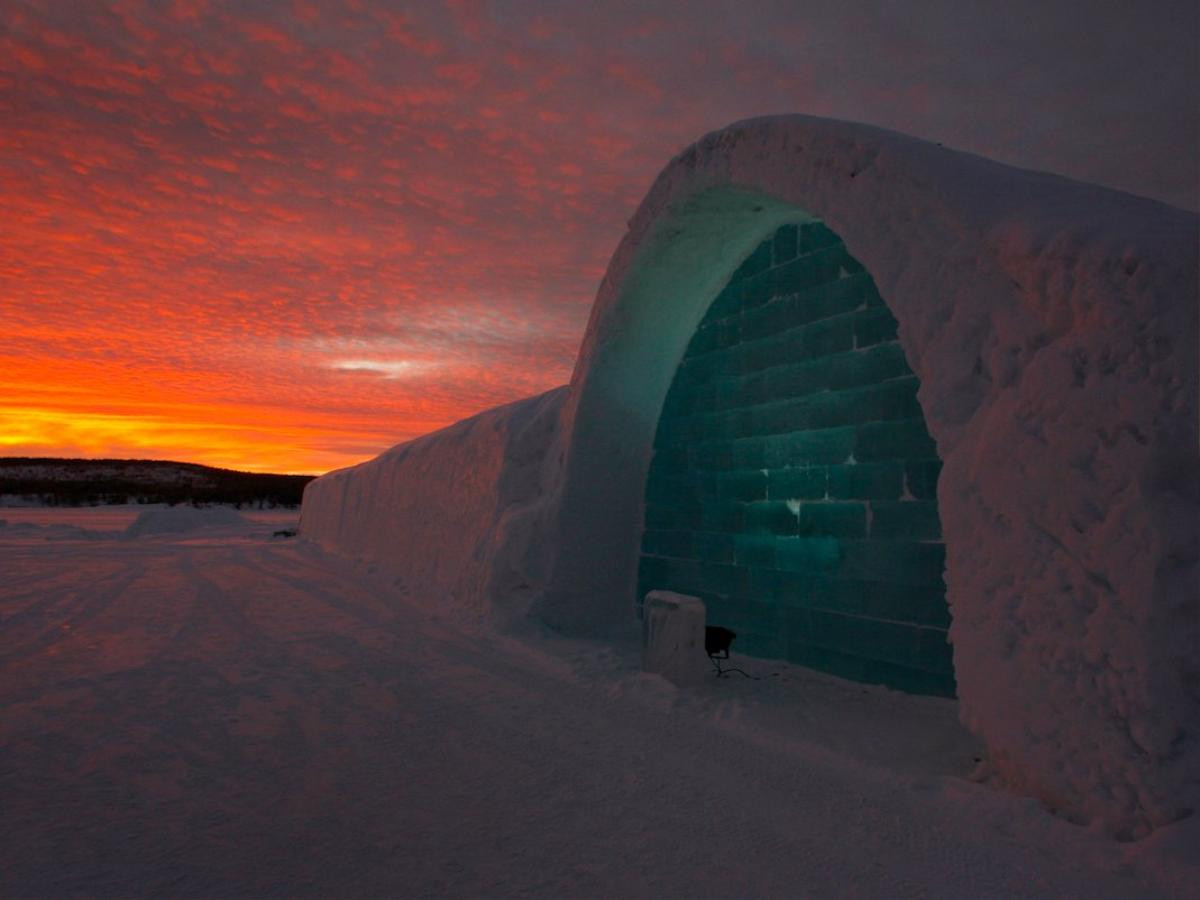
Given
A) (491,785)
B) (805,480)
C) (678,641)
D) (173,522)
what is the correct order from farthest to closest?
(173,522) < (805,480) < (678,641) < (491,785)

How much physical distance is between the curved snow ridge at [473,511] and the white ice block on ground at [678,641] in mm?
1809

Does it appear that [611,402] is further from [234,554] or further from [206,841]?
[234,554]

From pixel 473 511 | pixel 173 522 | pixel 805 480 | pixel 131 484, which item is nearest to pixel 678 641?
pixel 805 480

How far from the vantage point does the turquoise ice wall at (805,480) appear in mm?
4836

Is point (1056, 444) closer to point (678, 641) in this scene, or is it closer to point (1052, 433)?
point (1052, 433)

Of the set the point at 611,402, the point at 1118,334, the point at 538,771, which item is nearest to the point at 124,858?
the point at 538,771

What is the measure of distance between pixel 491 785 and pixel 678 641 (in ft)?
6.98

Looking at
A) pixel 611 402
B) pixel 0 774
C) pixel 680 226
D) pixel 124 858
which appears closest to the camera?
pixel 124 858

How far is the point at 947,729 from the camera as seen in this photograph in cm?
412

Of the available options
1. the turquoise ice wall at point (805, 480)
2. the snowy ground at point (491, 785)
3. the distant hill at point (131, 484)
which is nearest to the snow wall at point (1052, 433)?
the snowy ground at point (491, 785)

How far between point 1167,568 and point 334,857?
3.19m

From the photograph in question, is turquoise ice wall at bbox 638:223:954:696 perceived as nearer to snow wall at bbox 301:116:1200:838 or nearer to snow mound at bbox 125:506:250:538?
snow wall at bbox 301:116:1200:838

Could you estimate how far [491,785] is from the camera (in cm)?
324

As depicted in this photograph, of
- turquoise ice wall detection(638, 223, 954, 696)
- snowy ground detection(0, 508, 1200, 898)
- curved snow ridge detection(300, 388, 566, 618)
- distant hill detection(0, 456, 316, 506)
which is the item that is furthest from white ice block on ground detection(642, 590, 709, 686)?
distant hill detection(0, 456, 316, 506)
